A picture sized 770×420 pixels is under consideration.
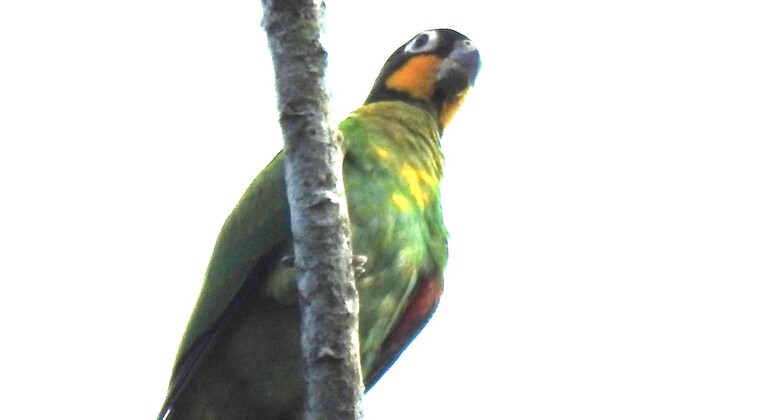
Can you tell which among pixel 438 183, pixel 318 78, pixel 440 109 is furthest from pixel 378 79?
pixel 318 78

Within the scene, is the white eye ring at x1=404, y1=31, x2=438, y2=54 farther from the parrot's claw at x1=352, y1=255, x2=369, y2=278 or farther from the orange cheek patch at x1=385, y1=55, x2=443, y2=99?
the parrot's claw at x1=352, y1=255, x2=369, y2=278

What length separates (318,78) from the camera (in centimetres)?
405

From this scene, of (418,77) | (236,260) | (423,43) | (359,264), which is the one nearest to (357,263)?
(359,264)

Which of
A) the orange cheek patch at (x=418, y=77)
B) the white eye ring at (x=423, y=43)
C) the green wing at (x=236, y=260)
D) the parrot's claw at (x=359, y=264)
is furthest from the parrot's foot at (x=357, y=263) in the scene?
the white eye ring at (x=423, y=43)

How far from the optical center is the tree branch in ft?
13.1

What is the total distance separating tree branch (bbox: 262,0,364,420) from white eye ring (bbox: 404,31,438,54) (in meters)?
3.33

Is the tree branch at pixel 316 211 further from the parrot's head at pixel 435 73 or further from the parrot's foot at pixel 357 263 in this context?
the parrot's head at pixel 435 73

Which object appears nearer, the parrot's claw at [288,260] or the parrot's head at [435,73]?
the parrot's claw at [288,260]

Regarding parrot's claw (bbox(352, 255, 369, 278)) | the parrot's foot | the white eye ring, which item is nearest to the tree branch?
the parrot's foot

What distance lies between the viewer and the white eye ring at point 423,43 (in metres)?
7.38

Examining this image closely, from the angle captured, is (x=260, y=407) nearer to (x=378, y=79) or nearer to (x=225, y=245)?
(x=225, y=245)

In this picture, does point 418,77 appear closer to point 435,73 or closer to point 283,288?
point 435,73

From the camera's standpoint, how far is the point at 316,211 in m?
4.08

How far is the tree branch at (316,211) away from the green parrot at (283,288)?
135cm
